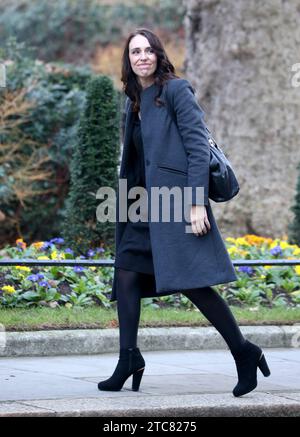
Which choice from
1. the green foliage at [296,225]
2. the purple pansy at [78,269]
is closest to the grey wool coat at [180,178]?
the purple pansy at [78,269]

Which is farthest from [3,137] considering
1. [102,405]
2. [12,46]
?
[102,405]

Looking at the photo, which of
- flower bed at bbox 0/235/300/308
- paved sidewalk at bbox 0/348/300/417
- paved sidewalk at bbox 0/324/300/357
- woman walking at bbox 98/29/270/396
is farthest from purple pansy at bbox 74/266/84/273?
woman walking at bbox 98/29/270/396

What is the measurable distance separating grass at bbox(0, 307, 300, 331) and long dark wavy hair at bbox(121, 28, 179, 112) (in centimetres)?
218

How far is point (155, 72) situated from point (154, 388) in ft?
5.70

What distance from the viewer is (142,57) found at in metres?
6.03

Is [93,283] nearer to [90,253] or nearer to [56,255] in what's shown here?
[56,255]

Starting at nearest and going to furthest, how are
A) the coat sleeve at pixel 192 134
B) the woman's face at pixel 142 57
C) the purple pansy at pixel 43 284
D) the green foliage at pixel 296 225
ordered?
the coat sleeve at pixel 192 134
the woman's face at pixel 142 57
the purple pansy at pixel 43 284
the green foliage at pixel 296 225

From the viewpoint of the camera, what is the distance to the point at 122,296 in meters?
6.09

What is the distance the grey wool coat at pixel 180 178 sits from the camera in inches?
230

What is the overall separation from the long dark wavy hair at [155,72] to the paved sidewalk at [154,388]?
5.11 feet

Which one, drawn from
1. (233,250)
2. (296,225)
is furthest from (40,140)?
(233,250)

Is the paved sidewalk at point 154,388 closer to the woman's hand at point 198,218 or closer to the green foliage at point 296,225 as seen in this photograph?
the woman's hand at point 198,218

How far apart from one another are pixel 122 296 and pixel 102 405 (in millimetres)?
734

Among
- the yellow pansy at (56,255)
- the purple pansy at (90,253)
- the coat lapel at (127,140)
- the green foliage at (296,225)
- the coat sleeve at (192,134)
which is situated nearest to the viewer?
the coat sleeve at (192,134)
